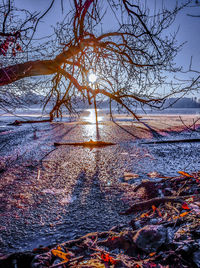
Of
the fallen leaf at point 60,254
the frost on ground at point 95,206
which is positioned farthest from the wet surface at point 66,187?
the fallen leaf at point 60,254

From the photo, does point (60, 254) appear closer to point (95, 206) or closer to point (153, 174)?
point (95, 206)

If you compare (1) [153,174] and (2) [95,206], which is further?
(1) [153,174]

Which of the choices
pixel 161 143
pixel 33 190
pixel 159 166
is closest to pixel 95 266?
pixel 33 190

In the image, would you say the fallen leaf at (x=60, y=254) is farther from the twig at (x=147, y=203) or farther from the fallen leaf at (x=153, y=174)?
the fallen leaf at (x=153, y=174)

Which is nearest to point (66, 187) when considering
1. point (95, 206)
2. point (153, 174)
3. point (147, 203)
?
point (95, 206)

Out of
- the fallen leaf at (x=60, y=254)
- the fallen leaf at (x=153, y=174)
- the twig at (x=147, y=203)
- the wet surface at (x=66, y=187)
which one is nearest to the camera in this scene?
the fallen leaf at (x=60, y=254)

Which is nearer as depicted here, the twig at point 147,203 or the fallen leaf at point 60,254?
the fallen leaf at point 60,254

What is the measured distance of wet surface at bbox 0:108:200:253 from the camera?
4.48 feet

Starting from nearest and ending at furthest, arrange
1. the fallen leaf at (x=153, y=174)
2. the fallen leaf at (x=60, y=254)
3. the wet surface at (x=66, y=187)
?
1. the fallen leaf at (x=60, y=254)
2. the wet surface at (x=66, y=187)
3. the fallen leaf at (x=153, y=174)

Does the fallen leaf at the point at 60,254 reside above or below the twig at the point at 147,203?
below

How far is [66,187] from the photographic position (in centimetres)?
206

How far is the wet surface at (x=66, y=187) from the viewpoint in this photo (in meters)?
1.37

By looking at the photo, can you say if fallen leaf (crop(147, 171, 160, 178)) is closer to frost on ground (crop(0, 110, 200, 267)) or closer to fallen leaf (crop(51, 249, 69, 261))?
frost on ground (crop(0, 110, 200, 267))

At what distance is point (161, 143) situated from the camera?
455cm
